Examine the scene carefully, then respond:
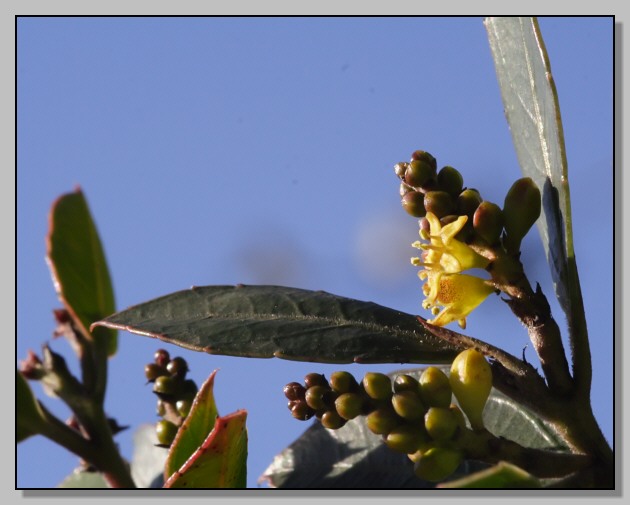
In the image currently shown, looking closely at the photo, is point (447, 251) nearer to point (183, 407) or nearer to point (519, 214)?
point (519, 214)

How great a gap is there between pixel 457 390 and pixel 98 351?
828 millimetres

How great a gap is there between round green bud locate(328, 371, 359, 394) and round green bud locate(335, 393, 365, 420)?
0.01 m

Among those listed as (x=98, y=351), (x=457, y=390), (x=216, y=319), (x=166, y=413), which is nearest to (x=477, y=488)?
(x=457, y=390)

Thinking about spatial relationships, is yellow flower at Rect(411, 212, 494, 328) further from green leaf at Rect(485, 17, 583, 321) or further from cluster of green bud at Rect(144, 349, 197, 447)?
cluster of green bud at Rect(144, 349, 197, 447)

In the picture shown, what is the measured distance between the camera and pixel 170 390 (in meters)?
1.63

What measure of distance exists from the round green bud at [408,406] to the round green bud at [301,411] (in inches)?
5.0

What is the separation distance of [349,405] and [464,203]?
0.33m

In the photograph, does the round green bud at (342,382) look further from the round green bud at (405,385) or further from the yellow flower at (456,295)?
the yellow flower at (456,295)

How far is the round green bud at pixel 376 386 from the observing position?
1149mm

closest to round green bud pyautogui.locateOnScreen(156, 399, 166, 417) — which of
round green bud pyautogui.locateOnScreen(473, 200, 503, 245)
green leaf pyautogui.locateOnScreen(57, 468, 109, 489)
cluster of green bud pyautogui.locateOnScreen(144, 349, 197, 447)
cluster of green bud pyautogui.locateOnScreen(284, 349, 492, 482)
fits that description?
cluster of green bud pyautogui.locateOnScreen(144, 349, 197, 447)

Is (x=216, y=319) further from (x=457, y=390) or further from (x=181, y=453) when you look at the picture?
(x=457, y=390)

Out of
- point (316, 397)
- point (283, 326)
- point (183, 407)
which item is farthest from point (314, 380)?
point (183, 407)

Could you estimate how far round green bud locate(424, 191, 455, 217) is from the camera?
1.24 meters

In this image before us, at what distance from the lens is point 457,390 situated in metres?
1.20
